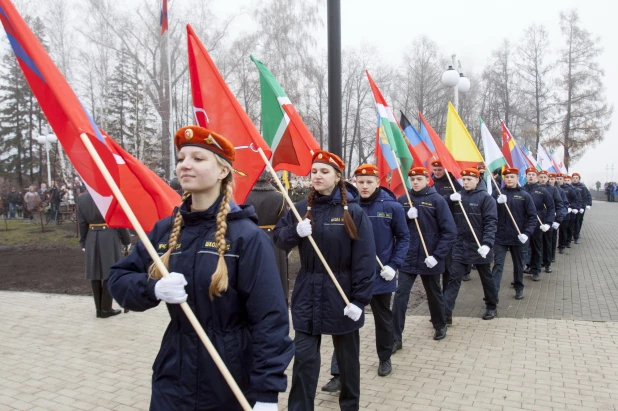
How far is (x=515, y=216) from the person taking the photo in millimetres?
9180

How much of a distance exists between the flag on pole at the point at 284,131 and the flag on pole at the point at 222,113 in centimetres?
88

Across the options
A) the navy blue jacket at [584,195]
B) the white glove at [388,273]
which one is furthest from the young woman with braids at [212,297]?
the navy blue jacket at [584,195]

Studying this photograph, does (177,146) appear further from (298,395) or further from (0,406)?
(0,406)

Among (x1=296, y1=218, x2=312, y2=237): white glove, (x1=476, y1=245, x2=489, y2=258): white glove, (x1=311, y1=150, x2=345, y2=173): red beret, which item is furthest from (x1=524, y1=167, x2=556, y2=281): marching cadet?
(x1=296, y1=218, x2=312, y2=237): white glove

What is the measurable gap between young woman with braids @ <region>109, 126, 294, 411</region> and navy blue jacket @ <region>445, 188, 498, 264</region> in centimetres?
548

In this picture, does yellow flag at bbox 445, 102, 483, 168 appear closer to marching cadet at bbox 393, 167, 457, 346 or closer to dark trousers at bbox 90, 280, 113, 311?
marching cadet at bbox 393, 167, 457, 346

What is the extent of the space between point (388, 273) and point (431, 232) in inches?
66.1

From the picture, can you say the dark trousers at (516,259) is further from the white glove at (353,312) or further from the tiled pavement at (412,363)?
the white glove at (353,312)

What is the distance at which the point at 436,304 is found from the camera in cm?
641

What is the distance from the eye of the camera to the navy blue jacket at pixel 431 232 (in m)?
6.30

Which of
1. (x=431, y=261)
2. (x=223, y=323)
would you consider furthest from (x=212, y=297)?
(x=431, y=261)

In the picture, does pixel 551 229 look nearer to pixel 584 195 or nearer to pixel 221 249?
pixel 584 195

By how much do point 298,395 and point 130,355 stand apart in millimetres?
2860

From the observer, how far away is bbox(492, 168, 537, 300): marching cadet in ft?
27.9
